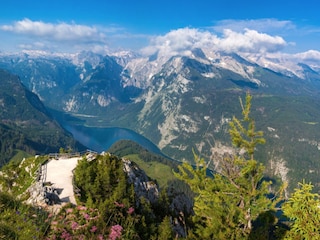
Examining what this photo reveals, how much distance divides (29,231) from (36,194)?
25.1 meters

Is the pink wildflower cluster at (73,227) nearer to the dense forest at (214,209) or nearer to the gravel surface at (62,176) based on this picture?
the dense forest at (214,209)

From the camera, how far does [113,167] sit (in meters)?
35.0

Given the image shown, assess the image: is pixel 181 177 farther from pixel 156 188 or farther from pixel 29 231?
pixel 156 188

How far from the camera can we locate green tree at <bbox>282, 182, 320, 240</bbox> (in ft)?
54.9

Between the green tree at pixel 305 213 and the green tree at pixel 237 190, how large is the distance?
427cm

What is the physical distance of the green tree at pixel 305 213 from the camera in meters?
16.7

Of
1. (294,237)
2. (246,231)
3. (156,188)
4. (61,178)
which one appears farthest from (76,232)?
(156,188)

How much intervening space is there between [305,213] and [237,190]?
678cm

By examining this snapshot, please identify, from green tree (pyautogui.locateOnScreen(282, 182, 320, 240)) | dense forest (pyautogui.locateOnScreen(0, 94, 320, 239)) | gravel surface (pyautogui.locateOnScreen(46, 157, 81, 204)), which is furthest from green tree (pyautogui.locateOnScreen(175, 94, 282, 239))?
gravel surface (pyautogui.locateOnScreen(46, 157, 81, 204))

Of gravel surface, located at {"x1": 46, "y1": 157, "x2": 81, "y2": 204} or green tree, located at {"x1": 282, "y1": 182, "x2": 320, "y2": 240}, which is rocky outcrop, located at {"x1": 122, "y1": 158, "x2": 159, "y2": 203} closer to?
gravel surface, located at {"x1": 46, "y1": 157, "x2": 81, "y2": 204}

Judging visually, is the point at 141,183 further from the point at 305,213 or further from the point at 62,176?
the point at 305,213

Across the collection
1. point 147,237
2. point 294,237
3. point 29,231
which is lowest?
point 147,237

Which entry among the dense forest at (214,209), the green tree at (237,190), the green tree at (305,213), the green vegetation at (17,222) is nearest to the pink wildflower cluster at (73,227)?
the dense forest at (214,209)

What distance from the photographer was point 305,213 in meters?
Answer: 17.1
